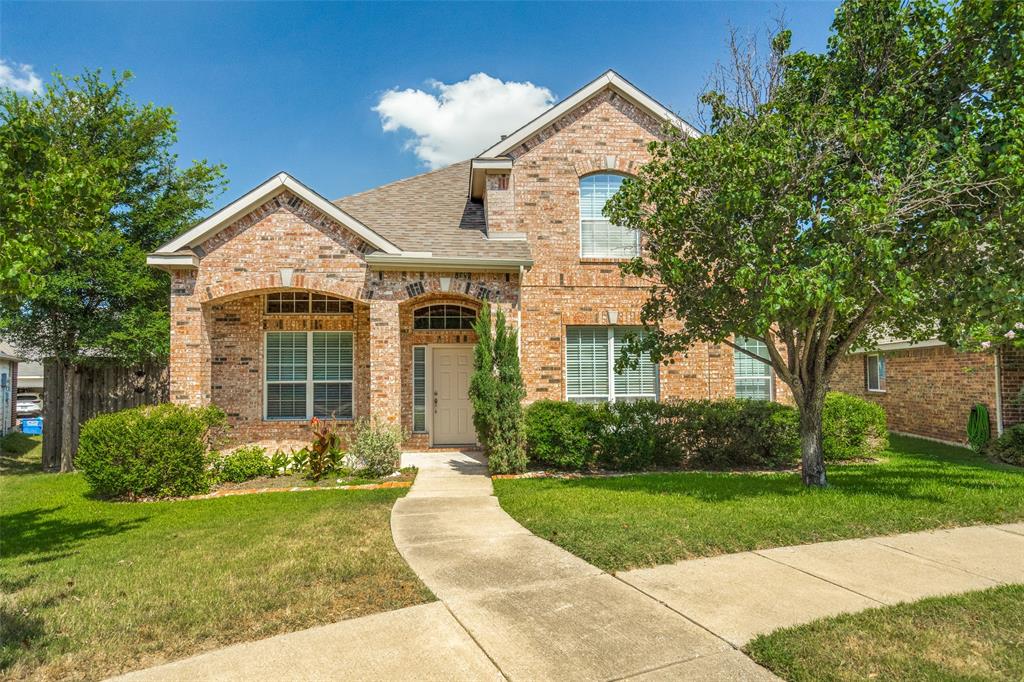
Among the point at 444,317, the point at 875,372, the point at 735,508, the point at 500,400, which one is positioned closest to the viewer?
the point at 735,508

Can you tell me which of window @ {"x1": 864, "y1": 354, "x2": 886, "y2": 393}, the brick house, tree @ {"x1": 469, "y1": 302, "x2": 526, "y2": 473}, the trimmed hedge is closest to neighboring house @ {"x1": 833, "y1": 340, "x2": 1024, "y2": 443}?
window @ {"x1": 864, "y1": 354, "x2": 886, "y2": 393}

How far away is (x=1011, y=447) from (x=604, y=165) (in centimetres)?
1034

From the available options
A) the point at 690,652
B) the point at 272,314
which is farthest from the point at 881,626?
the point at 272,314

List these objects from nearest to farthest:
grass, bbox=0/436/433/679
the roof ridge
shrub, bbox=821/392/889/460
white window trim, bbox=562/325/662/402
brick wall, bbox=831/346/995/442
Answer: grass, bbox=0/436/433/679 < shrub, bbox=821/392/889/460 < white window trim, bbox=562/325/662/402 < brick wall, bbox=831/346/995/442 < the roof ridge

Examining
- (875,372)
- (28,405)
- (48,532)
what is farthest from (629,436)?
(28,405)

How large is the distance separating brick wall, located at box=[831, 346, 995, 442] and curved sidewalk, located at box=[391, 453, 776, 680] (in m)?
12.9

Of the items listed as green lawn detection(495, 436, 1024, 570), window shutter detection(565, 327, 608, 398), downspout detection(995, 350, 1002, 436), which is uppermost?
window shutter detection(565, 327, 608, 398)

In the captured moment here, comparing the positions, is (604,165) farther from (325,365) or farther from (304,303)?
(325,365)

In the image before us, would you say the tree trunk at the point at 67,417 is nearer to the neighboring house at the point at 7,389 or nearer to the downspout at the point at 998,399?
the neighboring house at the point at 7,389

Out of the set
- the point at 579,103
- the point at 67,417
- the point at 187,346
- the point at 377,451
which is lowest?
the point at 377,451

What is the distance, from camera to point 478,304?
1306cm

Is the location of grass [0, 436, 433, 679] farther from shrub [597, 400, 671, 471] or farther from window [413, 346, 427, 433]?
window [413, 346, 427, 433]

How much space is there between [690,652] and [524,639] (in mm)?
1048

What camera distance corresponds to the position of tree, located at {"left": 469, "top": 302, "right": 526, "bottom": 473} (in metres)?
10.2
